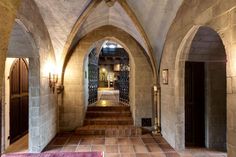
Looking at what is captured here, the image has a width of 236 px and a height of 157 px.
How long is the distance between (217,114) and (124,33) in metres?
3.28

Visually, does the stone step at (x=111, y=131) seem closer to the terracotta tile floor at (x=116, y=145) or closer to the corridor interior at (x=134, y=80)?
the corridor interior at (x=134, y=80)

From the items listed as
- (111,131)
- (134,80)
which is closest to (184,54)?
(134,80)

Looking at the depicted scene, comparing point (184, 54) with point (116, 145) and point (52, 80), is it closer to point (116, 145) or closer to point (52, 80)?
point (116, 145)

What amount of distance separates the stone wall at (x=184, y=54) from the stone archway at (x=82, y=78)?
82cm

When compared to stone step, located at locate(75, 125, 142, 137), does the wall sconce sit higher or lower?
higher

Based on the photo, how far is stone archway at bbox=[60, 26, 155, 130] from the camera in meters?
5.44

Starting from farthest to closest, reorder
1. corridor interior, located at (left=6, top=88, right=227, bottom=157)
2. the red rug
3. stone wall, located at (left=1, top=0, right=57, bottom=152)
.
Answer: corridor interior, located at (left=6, top=88, right=227, bottom=157)
the red rug
stone wall, located at (left=1, top=0, right=57, bottom=152)

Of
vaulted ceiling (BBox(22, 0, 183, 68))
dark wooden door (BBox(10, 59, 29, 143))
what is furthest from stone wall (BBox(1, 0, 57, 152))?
dark wooden door (BBox(10, 59, 29, 143))

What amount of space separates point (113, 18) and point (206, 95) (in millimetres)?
3060

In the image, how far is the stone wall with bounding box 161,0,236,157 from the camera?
2.10 meters

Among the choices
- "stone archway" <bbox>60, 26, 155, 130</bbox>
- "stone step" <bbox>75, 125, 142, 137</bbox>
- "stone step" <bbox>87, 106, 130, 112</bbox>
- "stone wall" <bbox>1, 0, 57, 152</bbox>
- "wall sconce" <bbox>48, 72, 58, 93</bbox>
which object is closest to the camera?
"stone wall" <bbox>1, 0, 57, 152</bbox>

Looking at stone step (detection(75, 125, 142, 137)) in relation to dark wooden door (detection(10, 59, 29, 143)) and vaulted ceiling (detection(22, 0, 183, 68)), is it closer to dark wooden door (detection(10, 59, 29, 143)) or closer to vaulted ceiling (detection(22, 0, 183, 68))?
dark wooden door (detection(10, 59, 29, 143))

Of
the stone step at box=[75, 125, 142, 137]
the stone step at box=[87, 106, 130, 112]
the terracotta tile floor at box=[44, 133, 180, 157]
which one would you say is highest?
the stone step at box=[87, 106, 130, 112]

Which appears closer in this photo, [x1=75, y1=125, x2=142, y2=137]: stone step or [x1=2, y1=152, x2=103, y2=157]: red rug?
[x1=2, y1=152, x2=103, y2=157]: red rug
